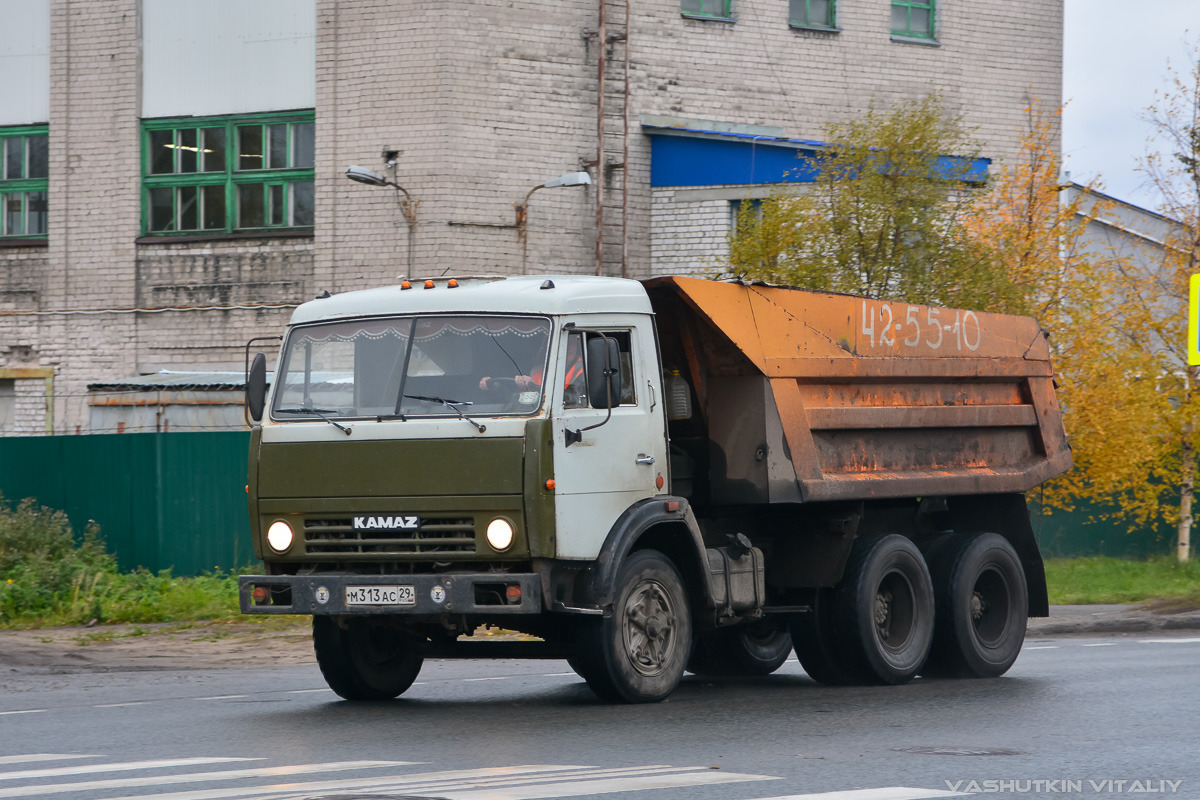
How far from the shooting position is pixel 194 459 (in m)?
19.6

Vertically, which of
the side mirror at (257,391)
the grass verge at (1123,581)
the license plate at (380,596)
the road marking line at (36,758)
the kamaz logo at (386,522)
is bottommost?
the grass verge at (1123,581)

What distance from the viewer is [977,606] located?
12.6 meters

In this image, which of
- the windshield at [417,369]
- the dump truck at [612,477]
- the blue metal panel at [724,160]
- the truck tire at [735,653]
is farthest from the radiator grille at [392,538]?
the blue metal panel at [724,160]

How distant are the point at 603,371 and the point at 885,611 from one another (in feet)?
11.5

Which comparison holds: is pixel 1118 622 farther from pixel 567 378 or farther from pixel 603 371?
pixel 567 378

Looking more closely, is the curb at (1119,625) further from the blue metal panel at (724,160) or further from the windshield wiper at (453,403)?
the windshield wiper at (453,403)

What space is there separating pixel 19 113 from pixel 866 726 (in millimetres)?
21529

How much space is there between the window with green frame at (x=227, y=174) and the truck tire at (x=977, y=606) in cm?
1502

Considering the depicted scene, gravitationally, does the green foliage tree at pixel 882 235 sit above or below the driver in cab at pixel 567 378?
above

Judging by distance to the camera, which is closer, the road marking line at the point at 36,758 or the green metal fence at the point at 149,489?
the road marking line at the point at 36,758

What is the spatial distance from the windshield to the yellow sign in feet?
31.7

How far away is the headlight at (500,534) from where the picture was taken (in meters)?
9.13

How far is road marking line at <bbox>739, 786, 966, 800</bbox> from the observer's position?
21.2 ft

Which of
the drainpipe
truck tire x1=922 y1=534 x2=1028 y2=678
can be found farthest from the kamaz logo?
the drainpipe
